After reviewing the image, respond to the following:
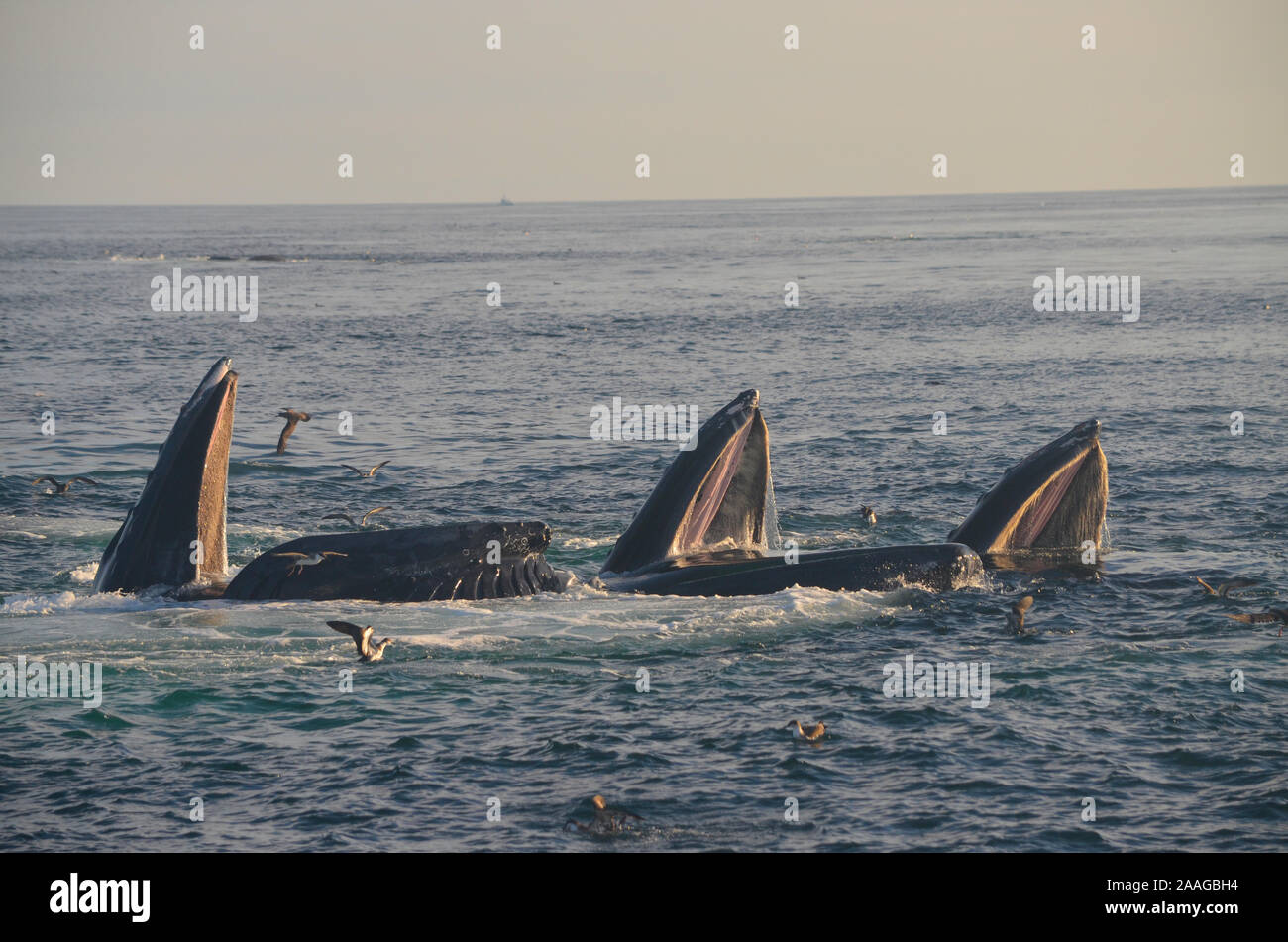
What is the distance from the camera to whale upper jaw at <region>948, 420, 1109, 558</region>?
54.2ft

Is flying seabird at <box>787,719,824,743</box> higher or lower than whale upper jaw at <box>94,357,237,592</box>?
lower

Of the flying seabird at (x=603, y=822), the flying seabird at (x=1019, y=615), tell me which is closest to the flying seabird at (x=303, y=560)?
the flying seabird at (x=603, y=822)

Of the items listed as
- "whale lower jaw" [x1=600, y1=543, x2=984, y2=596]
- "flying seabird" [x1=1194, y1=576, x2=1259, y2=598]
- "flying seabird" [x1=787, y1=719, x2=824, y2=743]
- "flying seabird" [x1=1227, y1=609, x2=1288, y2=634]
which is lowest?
"flying seabird" [x1=787, y1=719, x2=824, y2=743]

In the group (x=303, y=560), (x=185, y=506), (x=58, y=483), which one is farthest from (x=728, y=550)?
(x=58, y=483)

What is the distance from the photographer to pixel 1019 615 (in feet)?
50.2

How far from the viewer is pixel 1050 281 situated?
7800 centimetres

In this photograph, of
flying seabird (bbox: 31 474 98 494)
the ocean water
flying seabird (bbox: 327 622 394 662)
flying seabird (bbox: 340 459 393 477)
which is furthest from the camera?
flying seabird (bbox: 340 459 393 477)

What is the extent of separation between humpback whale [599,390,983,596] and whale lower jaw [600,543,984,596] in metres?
0.01

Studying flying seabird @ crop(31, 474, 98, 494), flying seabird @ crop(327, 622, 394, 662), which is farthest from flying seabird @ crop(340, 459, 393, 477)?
flying seabird @ crop(327, 622, 394, 662)

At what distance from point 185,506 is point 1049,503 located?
955 cm

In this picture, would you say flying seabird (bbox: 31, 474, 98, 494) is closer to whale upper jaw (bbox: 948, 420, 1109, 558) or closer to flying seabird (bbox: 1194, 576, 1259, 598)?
whale upper jaw (bbox: 948, 420, 1109, 558)

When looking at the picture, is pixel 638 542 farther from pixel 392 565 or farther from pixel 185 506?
pixel 185 506
